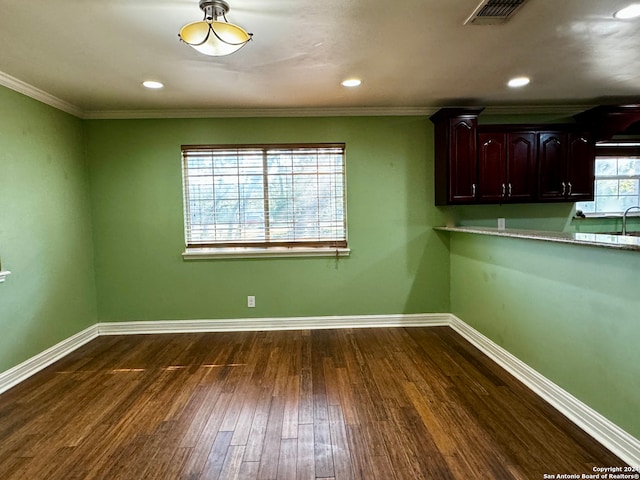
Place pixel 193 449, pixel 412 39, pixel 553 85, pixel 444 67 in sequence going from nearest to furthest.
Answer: pixel 193 449, pixel 412 39, pixel 444 67, pixel 553 85

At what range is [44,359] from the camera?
2.78 m

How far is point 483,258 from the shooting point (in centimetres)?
288

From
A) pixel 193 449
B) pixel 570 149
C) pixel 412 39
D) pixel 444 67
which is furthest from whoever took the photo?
pixel 570 149

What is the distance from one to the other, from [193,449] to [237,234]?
7.07 feet

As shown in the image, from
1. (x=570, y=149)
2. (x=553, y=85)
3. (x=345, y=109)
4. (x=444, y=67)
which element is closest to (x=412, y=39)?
(x=444, y=67)

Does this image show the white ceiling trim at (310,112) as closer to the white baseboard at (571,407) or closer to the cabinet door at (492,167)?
the cabinet door at (492,167)

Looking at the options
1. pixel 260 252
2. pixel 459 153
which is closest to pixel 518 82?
pixel 459 153

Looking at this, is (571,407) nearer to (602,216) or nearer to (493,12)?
(493,12)

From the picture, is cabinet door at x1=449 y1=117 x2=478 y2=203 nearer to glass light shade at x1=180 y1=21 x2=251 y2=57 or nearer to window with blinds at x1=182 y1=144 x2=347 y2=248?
window with blinds at x1=182 y1=144 x2=347 y2=248

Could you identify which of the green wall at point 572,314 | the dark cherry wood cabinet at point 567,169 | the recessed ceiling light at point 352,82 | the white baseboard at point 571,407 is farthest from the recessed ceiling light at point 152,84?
the dark cherry wood cabinet at point 567,169

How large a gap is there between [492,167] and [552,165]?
0.66 meters

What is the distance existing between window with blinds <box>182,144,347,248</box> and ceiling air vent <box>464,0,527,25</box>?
178 cm

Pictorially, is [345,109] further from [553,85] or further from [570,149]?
[570,149]

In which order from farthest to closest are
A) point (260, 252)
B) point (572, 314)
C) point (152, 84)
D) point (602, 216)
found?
point (602, 216) → point (260, 252) → point (152, 84) → point (572, 314)
